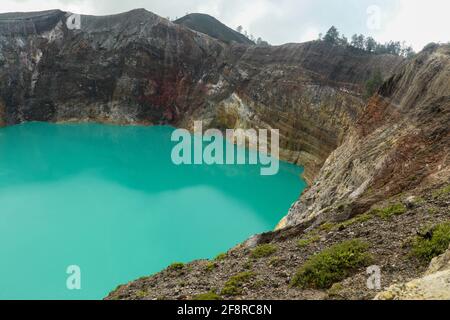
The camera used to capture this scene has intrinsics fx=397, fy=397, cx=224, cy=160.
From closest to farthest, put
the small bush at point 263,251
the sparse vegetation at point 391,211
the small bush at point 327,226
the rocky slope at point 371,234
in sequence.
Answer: the rocky slope at point 371,234 < the sparse vegetation at point 391,211 < the small bush at point 263,251 < the small bush at point 327,226

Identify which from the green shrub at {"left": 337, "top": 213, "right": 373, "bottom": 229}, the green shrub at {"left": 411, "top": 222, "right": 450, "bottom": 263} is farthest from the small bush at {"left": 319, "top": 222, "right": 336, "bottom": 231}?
the green shrub at {"left": 411, "top": 222, "right": 450, "bottom": 263}

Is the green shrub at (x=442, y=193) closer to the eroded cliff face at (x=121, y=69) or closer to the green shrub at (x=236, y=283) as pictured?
the green shrub at (x=236, y=283)

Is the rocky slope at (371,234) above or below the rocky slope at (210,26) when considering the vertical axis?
below

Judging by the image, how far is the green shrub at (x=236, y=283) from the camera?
10070 mm

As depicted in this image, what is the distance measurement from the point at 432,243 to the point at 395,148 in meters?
9.63

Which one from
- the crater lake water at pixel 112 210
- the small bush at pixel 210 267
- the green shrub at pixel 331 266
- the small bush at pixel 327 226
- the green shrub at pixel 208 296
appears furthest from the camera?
the crater lake water at pixel 112 210

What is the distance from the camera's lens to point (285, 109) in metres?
49.3

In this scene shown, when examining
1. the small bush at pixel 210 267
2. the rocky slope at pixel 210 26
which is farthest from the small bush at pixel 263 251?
the rocky slope at pixel 210 26

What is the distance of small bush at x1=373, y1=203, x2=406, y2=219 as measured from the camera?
12.5 m

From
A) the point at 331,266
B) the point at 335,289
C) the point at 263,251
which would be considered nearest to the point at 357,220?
the point at 263,251

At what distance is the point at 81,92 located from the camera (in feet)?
218

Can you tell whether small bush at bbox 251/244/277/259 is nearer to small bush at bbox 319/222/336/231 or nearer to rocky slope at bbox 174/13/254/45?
small bush at bbox 319/222/336/231

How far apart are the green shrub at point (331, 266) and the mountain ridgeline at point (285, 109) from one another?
7cm

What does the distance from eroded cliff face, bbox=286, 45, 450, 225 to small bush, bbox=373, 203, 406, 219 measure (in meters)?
1.38
